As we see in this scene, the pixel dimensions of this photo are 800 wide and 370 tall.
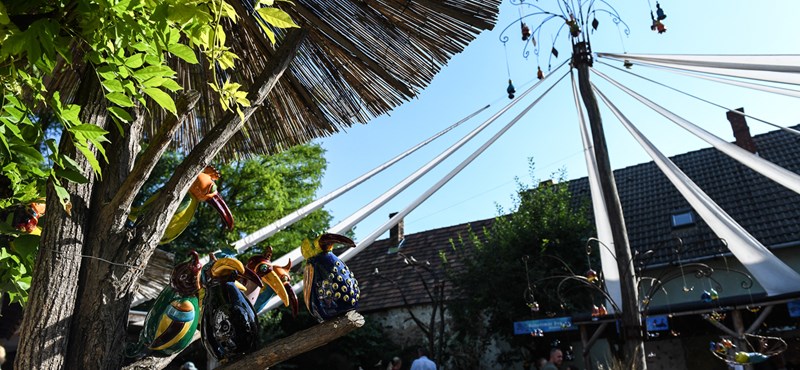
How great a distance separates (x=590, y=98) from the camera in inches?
264

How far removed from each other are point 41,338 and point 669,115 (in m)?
6.66

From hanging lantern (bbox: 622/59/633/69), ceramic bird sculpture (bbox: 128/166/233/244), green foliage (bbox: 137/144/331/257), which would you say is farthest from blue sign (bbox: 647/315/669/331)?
ceramic bird sculpture (bbox: 128/166/233/244)

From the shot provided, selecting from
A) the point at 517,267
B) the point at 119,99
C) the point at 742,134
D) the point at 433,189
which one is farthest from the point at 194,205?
the point at 742,134

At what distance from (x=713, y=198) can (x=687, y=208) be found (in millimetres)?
513

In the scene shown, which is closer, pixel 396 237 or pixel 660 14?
pixel 660 14

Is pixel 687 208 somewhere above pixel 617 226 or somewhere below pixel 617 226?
above

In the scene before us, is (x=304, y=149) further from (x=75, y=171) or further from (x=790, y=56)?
(x=75, y=171)

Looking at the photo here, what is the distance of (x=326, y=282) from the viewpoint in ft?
6.63

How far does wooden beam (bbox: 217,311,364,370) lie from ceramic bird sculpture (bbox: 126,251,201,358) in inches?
16.5

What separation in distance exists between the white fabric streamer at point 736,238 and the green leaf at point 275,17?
21.5 ft

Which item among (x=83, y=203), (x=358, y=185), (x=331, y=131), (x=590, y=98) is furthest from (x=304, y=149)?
(x=83, y=203)

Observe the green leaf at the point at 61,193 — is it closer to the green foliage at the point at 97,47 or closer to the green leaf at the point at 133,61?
the green foliage at the point at 97,47

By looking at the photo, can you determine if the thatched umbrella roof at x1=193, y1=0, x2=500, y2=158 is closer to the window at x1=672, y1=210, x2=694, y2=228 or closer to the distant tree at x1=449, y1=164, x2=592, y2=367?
the distant tree at x1=449, y1=164, x2=592, y2=367

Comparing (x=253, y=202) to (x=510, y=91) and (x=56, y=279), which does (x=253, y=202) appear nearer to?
(x=510, y=91)
